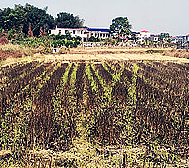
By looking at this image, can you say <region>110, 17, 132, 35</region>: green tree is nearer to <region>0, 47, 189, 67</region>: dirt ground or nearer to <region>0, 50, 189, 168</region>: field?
<region>0, 47, 189, 67</region>: dirt ground

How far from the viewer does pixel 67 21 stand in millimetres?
69125

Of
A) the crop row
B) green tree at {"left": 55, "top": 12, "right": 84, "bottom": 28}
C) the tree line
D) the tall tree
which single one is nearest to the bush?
the crop row

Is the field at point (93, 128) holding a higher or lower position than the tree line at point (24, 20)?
lower

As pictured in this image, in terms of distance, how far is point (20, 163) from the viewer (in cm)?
523

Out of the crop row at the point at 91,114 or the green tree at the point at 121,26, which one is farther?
the green tree at the point at 121,26

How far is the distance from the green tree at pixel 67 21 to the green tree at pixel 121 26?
429 inches

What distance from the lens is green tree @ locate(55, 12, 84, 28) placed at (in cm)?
6926

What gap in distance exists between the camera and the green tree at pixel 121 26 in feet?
205

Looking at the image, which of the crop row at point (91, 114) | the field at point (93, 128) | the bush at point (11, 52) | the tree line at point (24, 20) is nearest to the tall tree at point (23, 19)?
the tree line at point (24, 20)

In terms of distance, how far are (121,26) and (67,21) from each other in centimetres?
1325

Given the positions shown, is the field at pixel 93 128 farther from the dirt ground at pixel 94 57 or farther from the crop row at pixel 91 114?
the dirt ground at pixel 94 57

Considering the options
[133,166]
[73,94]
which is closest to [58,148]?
[133,166]

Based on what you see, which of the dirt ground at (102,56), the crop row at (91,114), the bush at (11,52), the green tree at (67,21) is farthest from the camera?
the green tree at (67,21)

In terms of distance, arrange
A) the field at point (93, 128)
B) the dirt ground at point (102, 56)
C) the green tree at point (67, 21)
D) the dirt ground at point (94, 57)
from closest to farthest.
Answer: the field at point (93, 128)
the dirt ground at point (94, 57)
the dirt ground at point (102, 56)
the green tree at point (67, 21)
